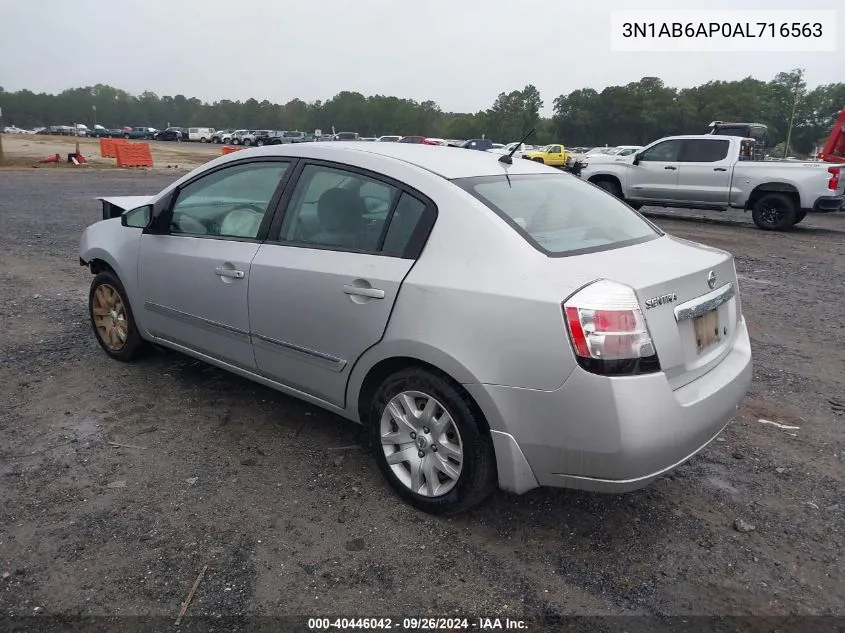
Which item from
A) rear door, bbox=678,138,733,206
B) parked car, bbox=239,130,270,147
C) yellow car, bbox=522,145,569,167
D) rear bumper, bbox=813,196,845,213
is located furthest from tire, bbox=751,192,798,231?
parked car, bbox=239,130,270,147

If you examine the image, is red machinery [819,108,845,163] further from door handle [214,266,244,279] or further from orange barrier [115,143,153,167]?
orange barrier [115,143,153,167]

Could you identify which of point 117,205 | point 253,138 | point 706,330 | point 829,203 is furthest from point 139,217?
point 253,138

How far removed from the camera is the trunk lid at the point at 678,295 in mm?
2580

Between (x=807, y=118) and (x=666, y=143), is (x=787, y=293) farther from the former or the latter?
(x=807, y=118)

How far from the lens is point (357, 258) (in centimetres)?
312

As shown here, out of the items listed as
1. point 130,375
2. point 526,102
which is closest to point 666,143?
point 130,375

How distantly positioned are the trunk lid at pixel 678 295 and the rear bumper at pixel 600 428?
4.7 inches

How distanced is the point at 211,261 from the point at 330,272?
0.96 m

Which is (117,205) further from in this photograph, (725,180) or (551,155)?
(551,155)

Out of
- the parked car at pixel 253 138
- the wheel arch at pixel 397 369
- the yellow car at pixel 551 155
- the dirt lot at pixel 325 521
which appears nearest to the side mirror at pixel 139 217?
the dirt lot at pixel 325 521

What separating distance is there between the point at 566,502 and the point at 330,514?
3.68ft

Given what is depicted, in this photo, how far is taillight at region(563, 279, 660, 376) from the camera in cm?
245

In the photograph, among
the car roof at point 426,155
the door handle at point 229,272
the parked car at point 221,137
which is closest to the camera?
the car roof at point 426,155

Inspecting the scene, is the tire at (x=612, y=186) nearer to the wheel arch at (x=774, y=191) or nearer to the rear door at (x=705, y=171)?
the rear door at (x=705, y=171)
